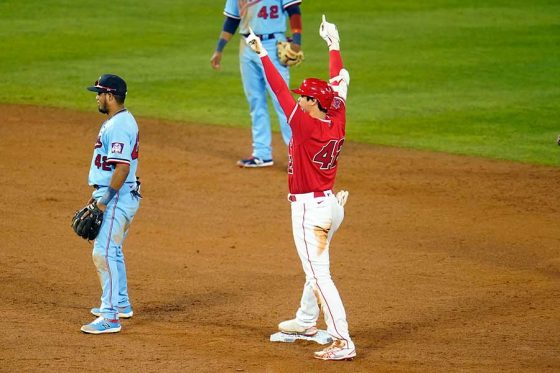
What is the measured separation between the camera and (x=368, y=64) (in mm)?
19234

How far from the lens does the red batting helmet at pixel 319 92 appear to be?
739 cm

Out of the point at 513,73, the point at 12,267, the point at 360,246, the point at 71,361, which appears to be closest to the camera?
the point at 71,361

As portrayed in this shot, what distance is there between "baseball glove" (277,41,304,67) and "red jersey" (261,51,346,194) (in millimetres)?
4977

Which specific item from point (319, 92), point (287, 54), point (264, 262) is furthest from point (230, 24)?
point (319, 92)

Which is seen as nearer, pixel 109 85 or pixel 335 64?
pixel 109 85

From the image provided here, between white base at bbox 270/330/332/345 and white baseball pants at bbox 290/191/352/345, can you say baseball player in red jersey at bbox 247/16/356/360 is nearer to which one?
white baseball pants at bbox 290/191/352/345

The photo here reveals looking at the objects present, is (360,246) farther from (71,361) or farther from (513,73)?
(513,73)

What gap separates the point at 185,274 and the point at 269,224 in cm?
175

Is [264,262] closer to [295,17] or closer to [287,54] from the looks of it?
[287,54]

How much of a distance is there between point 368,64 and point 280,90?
12098 millimetres

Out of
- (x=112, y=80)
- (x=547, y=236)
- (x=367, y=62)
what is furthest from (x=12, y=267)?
(x=367, y=62)

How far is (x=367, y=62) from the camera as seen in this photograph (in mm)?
19375

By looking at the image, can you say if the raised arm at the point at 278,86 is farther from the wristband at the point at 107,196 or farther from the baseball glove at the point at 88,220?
the baseball glove at the point at 88,220

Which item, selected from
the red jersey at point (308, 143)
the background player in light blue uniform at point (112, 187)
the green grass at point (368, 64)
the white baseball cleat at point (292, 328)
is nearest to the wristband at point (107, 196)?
the background player in light blue uniform at point (112, 187)
